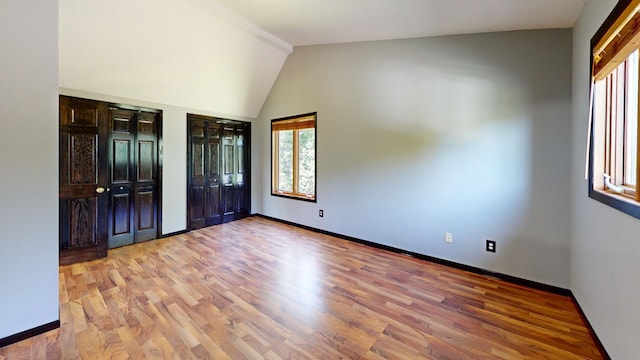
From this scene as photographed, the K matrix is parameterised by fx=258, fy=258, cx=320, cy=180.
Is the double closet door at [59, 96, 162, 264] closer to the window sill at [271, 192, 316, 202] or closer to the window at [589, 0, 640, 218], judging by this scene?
the window sill at [271, 192, 316, 202]

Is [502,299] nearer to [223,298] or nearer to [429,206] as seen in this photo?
[429,206]

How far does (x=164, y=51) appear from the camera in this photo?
10.5 ft

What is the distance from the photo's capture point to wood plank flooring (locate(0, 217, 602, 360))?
1.69 meters

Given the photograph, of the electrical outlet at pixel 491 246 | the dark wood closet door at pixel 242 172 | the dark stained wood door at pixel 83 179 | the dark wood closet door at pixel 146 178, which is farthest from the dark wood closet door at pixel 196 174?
the electrical outlet at pixel 491 246

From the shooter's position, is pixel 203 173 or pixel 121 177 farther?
pixel 203 173

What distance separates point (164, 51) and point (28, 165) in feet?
6.80

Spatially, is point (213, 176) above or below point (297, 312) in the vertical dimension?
above

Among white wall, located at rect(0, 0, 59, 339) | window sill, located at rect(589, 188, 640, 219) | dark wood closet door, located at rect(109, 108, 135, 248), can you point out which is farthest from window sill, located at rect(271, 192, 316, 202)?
window sill, located at rect(589, 188, 640, 219)

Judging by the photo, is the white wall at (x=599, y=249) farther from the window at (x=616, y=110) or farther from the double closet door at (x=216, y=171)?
the double closet door at (x=216, y=171)

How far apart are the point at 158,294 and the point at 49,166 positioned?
1.33 m

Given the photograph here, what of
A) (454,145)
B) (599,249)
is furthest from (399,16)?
(599,249)

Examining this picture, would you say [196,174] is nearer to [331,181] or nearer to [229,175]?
[229,175]

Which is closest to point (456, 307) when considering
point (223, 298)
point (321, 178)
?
point (223, 298)

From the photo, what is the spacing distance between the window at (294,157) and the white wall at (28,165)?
3114 mm
